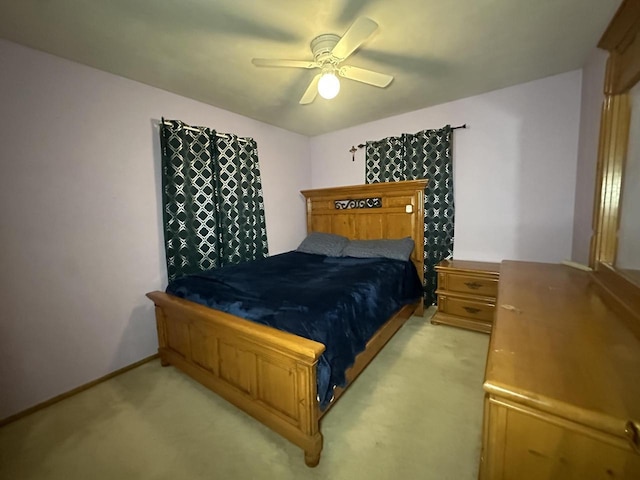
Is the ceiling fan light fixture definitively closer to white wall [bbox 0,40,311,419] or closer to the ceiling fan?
the ceiling fan

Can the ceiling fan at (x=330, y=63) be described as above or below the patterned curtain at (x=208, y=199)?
above

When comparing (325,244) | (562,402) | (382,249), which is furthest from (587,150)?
(325,244)

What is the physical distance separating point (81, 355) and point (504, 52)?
4023 millimetres

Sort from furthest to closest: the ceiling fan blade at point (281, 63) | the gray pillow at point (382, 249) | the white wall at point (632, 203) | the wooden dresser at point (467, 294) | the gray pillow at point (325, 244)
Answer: the gray pillow at point (325, 244) → the gray pillow at point (382, 249) → the wooden dresser at point (467, 294) → the ceiling fan blade at point (281, 63) → the white wall at point (632, 203)

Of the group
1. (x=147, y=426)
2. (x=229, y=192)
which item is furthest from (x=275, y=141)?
(x=147, y=426)

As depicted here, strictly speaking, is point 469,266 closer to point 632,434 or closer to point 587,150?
point 587,150

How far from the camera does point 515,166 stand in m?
2.60

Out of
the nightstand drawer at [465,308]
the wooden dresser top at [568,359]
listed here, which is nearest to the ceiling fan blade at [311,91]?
the wooden dresser top at [568,359]

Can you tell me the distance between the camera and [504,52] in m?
1.97

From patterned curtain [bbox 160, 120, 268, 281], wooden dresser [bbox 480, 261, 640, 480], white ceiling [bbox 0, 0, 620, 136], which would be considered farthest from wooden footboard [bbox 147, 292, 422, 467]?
white ceiling [bbox 0, 0, 620, 136]

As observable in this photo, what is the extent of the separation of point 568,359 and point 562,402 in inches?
8.7

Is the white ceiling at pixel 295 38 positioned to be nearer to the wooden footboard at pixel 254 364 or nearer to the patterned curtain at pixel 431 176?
the patterned curtain at pixel 431 176

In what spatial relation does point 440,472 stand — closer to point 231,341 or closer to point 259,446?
point 259,446

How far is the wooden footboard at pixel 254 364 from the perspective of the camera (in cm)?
130
